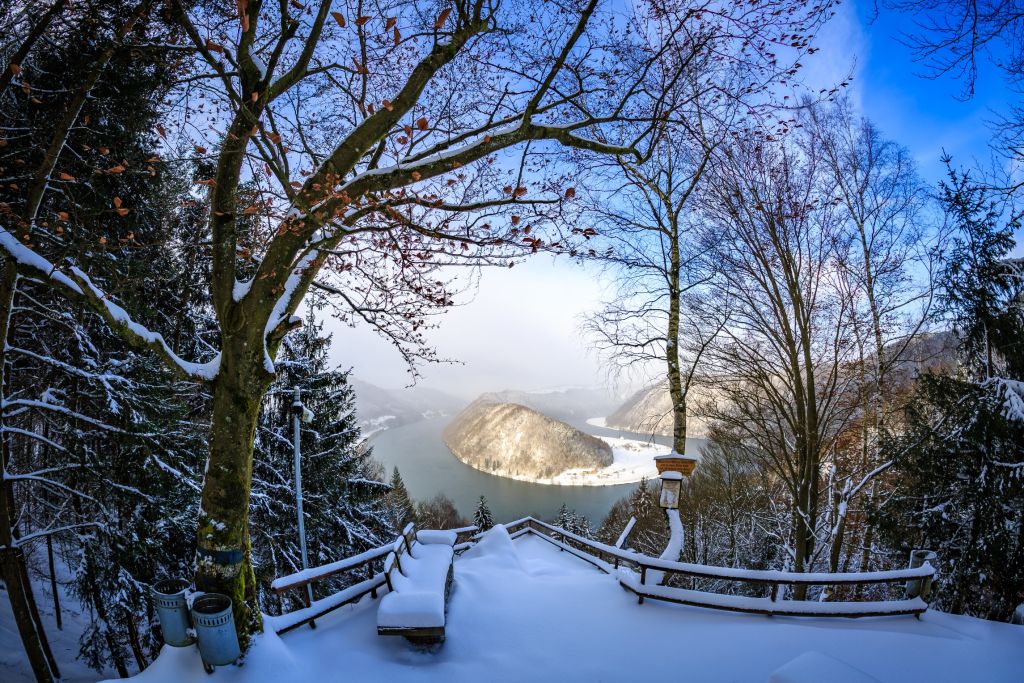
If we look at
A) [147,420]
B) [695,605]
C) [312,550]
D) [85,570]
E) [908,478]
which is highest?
[908,478]

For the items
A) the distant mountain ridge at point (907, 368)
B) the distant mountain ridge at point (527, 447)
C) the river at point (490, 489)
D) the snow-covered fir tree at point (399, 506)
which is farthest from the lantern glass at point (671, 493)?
the distant mountain ridge at point (527, 447)

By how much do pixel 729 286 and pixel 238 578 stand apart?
8583 millimetres

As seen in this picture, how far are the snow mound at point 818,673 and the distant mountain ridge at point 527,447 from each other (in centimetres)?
6552

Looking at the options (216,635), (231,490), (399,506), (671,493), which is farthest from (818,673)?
(399,506)

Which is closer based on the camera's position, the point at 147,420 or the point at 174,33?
the point at 174,33

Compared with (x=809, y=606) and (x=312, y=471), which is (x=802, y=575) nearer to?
(x=809, y=606)

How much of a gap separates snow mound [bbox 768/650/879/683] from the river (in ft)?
145

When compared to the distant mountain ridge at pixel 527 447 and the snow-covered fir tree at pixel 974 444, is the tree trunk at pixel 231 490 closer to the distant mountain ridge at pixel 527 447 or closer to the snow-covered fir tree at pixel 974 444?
the snow-covered fir tree at pixel 974 444

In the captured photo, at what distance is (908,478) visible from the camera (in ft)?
26.1

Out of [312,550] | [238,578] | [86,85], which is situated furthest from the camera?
[312,550]

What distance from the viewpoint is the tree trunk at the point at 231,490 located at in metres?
3.44

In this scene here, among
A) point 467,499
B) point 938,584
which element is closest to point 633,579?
point 938,584

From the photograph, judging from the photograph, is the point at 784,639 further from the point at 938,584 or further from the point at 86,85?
the point at 86,85

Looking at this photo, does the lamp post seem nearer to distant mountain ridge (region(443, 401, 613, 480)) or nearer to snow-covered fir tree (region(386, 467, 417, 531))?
snow-covered fir tree (region(386, 467, 417, 531))
